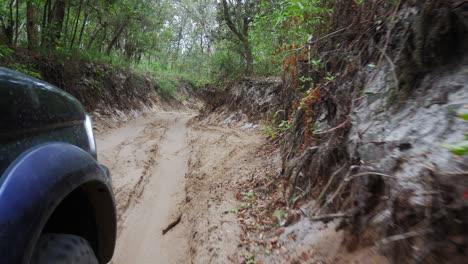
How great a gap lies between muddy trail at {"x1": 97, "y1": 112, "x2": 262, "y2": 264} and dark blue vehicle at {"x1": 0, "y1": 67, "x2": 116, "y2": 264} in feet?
→ 4.44

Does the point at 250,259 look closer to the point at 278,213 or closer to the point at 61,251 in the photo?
the point at 278,213

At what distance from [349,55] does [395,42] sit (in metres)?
0.75

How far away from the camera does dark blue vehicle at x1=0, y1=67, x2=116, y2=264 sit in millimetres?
902

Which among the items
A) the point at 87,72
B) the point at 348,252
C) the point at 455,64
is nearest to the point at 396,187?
the point at 348,252

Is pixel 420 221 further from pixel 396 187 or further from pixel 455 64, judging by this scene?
pixel 455 64

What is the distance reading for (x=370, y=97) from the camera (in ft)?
7.40

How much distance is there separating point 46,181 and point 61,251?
400 mm

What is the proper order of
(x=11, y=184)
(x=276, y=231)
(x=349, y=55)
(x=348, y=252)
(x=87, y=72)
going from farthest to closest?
(x=87, y=72)
(x=349, y=55)
(x=276, y=231)
(x=348, y=252)
(x=11, y=184)

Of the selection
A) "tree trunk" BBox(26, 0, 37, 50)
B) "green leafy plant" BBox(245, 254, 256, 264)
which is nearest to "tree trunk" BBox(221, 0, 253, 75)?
"tree trunk" BBox(26, 0, 37, 50)

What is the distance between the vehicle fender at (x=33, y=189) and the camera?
866 mm

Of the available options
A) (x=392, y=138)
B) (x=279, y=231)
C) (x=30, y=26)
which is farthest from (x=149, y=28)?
(x=392, y=138)

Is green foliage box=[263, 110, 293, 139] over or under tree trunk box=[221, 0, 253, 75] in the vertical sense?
under

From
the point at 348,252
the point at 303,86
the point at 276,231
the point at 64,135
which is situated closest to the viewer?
the point at 64,135

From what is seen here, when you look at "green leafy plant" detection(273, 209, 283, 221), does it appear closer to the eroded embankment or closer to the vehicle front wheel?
the eroded embankment
